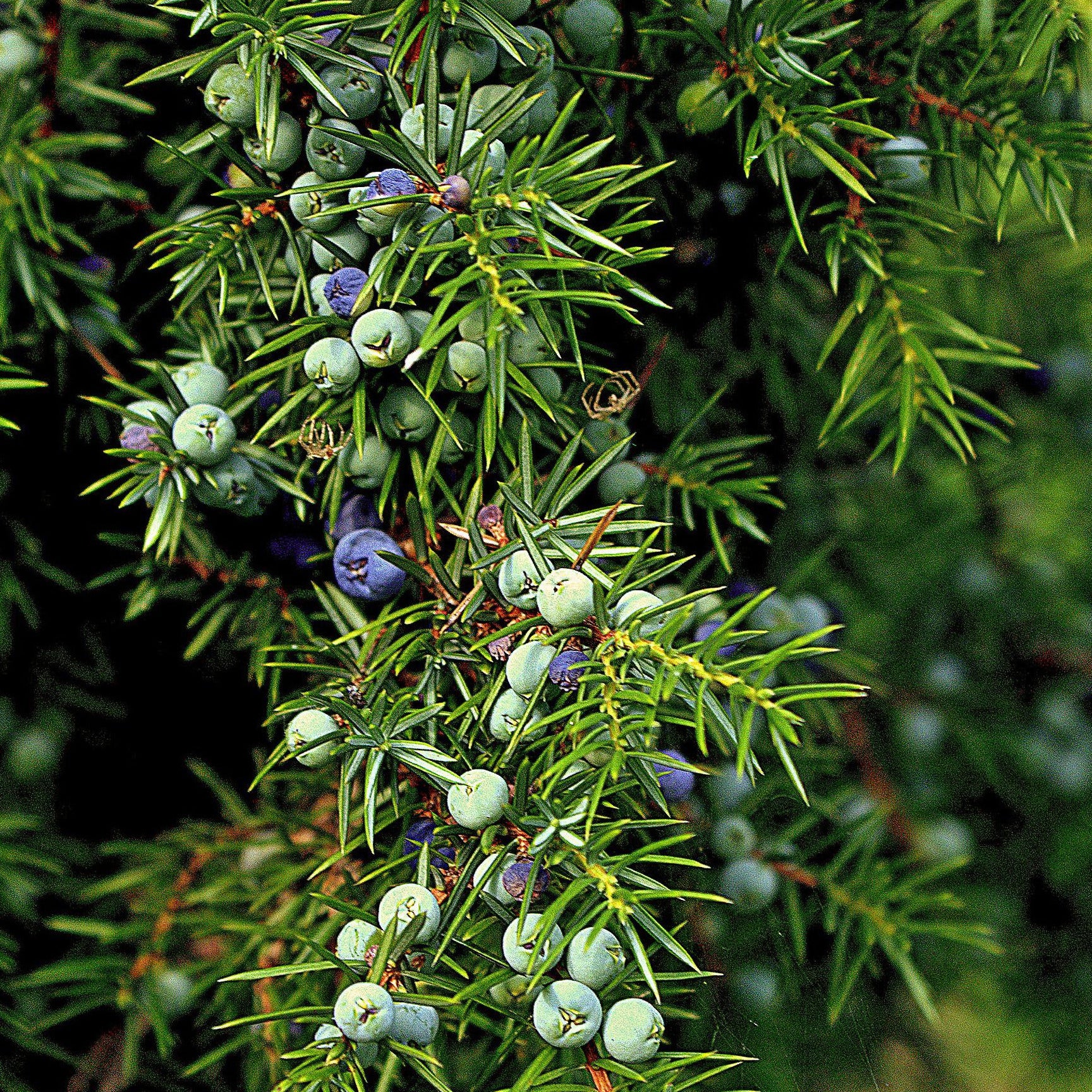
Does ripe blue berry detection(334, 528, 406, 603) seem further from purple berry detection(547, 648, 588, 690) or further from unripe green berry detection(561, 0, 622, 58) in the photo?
unripe green berry detection(561, 0, 622, 58)

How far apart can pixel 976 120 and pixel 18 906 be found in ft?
2.67

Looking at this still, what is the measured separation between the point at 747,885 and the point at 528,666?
35cm

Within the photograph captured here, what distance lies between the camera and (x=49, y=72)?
0.62m

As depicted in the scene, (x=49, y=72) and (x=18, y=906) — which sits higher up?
(x=49, y=72)

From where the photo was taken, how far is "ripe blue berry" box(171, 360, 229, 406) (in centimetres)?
50

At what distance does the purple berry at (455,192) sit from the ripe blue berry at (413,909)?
0.94 feet

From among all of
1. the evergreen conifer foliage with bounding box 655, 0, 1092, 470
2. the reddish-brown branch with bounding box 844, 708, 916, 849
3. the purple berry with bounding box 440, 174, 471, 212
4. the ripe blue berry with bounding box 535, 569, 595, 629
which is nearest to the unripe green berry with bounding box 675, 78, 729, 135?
the evergreen conifer foliage with bounding box 655, 0, 1092, 470

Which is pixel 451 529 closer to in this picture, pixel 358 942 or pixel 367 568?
pixel 367 568

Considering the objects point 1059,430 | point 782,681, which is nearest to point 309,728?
point 782,681

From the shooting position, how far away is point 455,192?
15.8 inches

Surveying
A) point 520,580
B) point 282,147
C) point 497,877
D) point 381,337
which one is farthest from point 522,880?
point 282,147

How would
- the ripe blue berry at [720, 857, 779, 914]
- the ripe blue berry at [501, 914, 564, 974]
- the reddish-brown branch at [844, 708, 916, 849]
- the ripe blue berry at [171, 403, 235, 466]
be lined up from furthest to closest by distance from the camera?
the reddish-brown branch at [844, 708, 916, 849] < the ripe blue berry at [720, 857, 779, 914] < the ripe blue berry at [171, 403, 235, 466] < the ripe blue berry at [501, 914, 564, 974]

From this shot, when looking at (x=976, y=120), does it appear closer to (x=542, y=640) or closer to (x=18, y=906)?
(x=542, y=640)

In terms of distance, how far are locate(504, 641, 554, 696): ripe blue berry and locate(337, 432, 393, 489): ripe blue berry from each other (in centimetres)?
12
